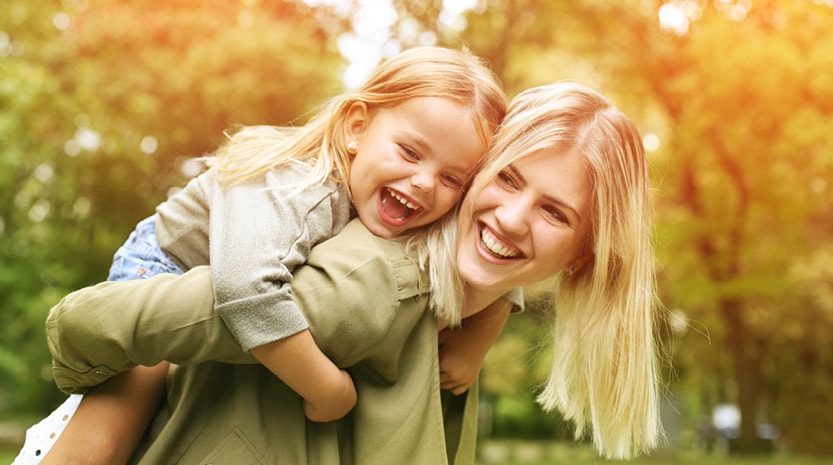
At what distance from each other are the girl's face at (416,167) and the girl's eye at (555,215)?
0.27 metres

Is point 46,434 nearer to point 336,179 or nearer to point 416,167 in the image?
point 336,179

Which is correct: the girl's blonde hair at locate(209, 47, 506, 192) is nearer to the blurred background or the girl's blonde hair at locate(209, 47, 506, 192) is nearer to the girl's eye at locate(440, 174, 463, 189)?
the girl's eye at locate(440, 174, 463, 189)

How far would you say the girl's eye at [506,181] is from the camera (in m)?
2.24

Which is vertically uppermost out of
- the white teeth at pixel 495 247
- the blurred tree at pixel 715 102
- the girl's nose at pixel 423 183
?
the girl's nose at pixel 423 183

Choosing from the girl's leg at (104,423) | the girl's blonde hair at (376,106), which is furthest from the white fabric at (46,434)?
the girl's blonde hair at (376,106)

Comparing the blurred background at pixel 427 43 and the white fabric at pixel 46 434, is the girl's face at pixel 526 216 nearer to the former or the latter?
the white fabric at pixel 46 434

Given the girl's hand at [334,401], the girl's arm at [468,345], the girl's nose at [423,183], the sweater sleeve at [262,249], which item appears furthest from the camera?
the girl's arm at [468,345]

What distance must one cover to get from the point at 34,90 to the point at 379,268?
36.2ft

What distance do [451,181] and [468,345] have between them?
1.60ft

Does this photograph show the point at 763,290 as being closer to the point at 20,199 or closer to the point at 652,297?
the point at 652,297

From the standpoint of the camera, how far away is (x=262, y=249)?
192cm

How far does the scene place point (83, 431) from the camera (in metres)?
2.03

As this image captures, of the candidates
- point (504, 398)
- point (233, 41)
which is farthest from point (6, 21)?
point (504, 398)

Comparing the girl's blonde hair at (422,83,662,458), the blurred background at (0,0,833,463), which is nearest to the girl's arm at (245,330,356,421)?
the girl's blonde hair at (422,83,662,458)
